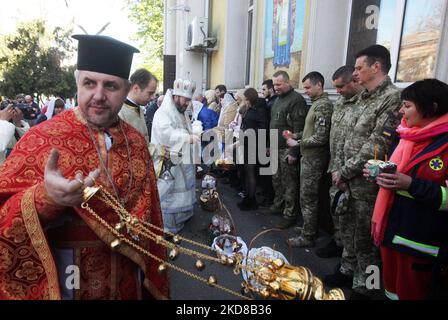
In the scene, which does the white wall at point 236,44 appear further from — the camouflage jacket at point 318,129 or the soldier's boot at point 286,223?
the camouflage jacket at point 318,129

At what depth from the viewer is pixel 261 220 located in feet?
17.5

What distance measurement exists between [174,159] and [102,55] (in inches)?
115

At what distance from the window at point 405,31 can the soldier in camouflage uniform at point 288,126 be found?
3.82 feet

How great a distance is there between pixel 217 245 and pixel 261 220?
1.93 m

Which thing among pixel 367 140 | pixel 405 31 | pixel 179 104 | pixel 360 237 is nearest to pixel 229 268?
pixel 360 237

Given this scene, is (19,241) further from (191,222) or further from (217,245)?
(191,222)

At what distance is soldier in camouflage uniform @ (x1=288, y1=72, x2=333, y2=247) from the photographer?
4.04m

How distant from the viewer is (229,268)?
363cm

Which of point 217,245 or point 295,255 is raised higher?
point 217,245

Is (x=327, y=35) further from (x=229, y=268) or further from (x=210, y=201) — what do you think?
(x=229, y=268)

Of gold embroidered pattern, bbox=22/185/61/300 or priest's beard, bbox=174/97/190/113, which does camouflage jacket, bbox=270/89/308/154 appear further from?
gold embroidered pattern, bbox=22/185/61/300

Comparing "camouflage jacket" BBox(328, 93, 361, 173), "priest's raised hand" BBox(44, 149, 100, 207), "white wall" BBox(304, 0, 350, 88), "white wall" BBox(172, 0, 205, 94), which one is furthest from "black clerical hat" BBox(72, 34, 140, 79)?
"white wall" BBox(172, 0, 205, 94)

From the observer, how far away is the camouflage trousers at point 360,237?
2.93 metres
